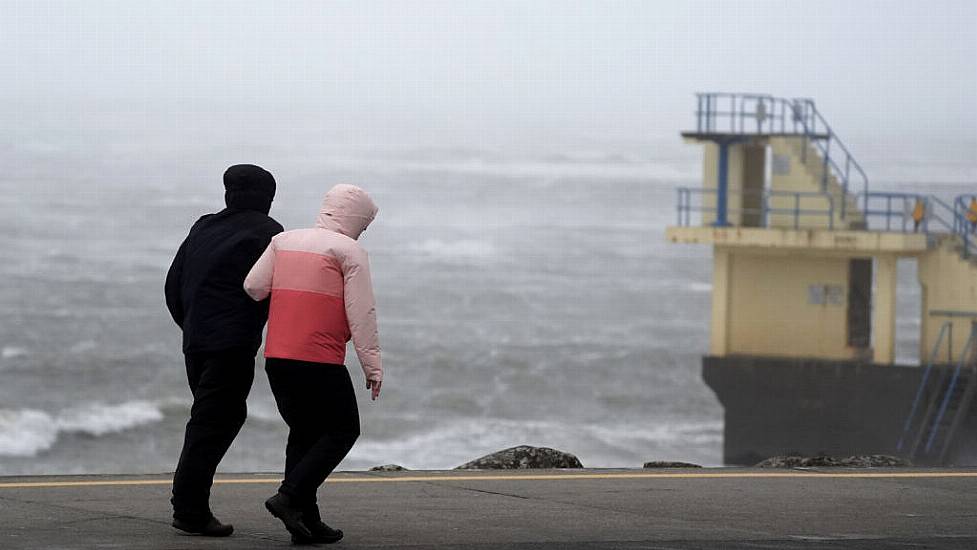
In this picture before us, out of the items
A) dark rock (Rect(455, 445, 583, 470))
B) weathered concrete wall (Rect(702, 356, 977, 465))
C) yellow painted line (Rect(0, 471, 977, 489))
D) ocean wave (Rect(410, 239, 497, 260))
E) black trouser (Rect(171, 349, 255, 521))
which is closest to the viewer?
black trouser (Rect(171, 349, 255, 521))

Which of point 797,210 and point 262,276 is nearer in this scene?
point 262,276

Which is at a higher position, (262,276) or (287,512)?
(262,276)

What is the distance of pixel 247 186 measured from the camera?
308 inches

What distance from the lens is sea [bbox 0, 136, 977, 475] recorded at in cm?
5538

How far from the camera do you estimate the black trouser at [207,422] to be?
7.73 m

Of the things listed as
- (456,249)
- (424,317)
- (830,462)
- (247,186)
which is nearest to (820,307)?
(830,462)

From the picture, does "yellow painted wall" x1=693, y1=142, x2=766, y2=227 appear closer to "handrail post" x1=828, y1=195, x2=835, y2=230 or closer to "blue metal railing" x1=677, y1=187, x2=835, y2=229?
"blue metal railing" x1=677, y1=187, x2=835, y2=229

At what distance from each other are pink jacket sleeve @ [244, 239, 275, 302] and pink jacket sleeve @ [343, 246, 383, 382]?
34 centimetres

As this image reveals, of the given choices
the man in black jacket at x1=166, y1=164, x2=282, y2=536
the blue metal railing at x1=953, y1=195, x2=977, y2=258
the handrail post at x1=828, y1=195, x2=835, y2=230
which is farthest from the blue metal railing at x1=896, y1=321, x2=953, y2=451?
the man in black jacket at x1=166, y1=164, x2=282, y2=536

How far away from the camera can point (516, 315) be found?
92.2 meters

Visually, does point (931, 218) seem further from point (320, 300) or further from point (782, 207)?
point (320, 300)

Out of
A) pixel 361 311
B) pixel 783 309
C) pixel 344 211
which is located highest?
pixel 344 211

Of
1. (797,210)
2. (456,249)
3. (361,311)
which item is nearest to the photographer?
(361,311)

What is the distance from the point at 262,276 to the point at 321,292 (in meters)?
0.28
